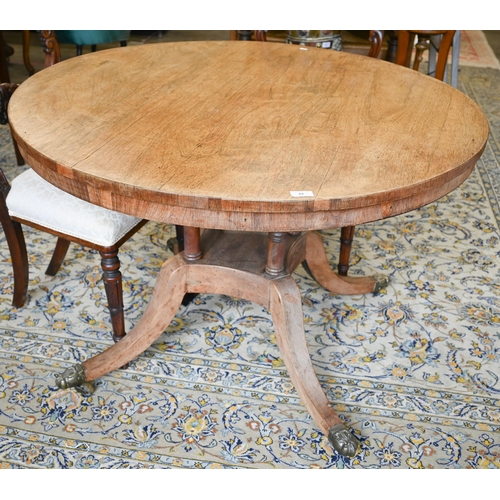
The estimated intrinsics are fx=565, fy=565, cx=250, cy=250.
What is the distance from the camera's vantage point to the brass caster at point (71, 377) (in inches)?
57.7

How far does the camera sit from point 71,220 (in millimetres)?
1463

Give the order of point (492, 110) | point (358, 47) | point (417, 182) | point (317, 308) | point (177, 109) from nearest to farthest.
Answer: point (417, 182)
point (177, 109)
point (317, 308)
point (358, 47)
point (492, 110)

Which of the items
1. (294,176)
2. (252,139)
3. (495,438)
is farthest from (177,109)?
(495,438)

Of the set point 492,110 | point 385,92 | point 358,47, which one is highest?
point 385,92

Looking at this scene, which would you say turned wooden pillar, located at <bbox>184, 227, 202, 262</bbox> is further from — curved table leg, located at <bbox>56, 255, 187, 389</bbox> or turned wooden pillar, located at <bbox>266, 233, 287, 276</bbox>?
turned wooden pillar, located at <bbox>266, 233, 287, 276</bbox>

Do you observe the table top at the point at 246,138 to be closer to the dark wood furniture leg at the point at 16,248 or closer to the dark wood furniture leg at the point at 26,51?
the dark wood furniture leg at the point at 16,248

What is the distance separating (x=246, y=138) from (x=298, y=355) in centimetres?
58

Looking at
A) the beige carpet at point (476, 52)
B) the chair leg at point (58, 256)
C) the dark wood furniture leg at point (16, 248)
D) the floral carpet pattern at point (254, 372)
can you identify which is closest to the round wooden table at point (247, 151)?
the floral carpet pattern at point (254, 372)

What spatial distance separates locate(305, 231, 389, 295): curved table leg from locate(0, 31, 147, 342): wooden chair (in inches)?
20.4

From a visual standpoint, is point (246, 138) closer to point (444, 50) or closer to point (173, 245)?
point (173, 245)

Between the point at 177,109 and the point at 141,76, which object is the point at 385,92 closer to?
the point at 177,109

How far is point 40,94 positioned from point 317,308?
3.40 ft

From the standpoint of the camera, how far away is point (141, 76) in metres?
1.51

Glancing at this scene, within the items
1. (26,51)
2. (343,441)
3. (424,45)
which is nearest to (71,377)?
(343,441)
